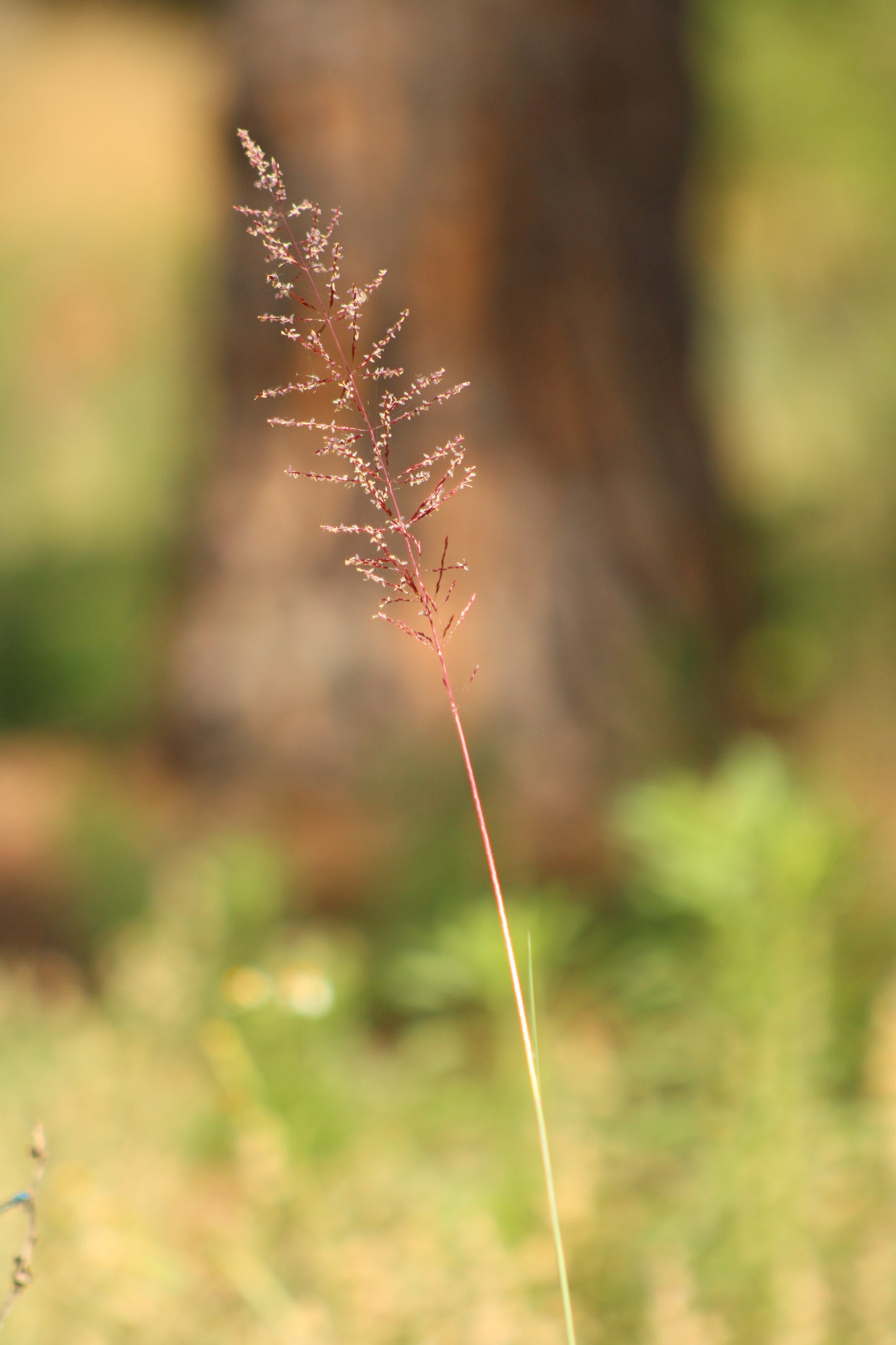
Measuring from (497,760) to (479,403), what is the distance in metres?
0.55

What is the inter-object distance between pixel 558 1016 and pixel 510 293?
110 cm

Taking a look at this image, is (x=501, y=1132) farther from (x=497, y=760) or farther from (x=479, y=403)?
(x=479, y=403)

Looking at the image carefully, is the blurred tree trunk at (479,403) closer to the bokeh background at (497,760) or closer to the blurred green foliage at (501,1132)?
the bokeh background at (497,760)

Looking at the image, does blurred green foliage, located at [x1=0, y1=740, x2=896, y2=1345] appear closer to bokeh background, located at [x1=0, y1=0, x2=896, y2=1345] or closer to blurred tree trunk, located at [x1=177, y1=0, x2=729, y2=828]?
bokeh background, located at [x1=0, y1=0, x2=896, y2=1345]

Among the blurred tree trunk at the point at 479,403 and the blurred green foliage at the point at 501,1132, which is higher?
the blurred tree trunk at the point at 479,403

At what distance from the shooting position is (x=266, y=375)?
5.54 feet

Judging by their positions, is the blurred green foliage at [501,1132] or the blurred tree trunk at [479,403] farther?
the blurred tree trunk at [479,403]

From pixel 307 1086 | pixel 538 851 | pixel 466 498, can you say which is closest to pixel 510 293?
pixel 466 498

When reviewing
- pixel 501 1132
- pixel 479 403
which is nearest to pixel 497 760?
pixel 479 403

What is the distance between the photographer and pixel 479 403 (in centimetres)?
171

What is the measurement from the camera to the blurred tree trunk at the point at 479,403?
1.67 metres

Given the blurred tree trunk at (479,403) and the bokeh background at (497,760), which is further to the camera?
the blurred tree trunk at (479,403)

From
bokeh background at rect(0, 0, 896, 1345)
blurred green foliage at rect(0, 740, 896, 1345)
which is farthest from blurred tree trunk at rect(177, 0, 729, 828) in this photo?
blurred green foliage at rect(0, 740, 896, 1345)

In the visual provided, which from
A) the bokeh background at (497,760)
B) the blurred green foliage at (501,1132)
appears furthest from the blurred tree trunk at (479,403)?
the blurred green foliage at (501,1132)
